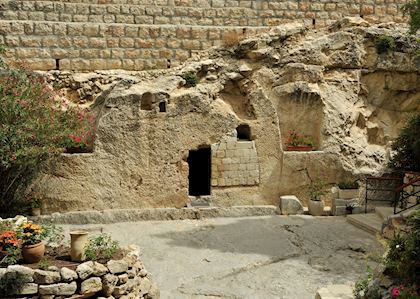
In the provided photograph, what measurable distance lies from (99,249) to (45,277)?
3.66 ft

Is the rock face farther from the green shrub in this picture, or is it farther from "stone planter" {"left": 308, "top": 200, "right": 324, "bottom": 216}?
the green shrub

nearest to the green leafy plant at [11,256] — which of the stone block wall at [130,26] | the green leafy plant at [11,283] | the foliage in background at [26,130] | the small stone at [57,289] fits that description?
the green leafy plant at [11,283]

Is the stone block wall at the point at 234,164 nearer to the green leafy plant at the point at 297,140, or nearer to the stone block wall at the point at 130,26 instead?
the green leafy plant at the point at 297,140

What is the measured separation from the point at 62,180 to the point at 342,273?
23.9 feet

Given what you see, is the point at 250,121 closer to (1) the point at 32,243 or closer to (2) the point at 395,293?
(1) the point at 32,243

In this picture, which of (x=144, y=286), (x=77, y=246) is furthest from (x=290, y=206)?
(x=77, y=246)

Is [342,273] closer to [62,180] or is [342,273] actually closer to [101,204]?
[101,204]

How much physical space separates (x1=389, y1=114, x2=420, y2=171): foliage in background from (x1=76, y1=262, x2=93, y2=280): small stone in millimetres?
9401

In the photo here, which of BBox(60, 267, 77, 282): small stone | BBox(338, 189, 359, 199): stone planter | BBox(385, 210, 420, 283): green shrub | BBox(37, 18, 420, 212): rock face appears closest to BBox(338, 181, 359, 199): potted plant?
BBox(338, 189, 359, 199): stone planter

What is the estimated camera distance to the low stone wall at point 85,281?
6.92 metres

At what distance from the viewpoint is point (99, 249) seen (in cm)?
786

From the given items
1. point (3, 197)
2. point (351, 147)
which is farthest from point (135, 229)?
point (351, 147)

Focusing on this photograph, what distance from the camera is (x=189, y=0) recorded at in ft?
48.1

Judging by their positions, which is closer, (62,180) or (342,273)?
(342,273)
